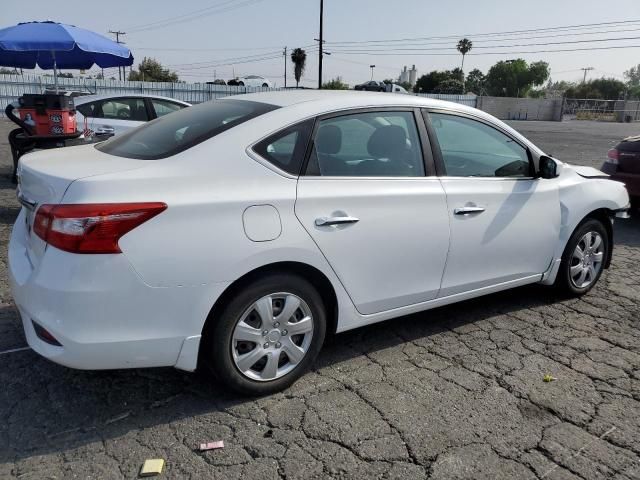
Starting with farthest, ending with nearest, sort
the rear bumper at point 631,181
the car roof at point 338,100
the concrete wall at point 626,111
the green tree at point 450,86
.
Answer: the green tree at point 450,86 < the concrete wall at point 626,111 < the rear bumper at point 631,181 < the car roof at point 338,100

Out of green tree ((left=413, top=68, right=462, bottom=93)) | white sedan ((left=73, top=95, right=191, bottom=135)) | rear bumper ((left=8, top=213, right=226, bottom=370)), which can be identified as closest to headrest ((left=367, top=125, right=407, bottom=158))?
rear bumper ((left=8, top=213, right=226, bottom=370))

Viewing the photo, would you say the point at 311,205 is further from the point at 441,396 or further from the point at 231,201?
the point at 441,396

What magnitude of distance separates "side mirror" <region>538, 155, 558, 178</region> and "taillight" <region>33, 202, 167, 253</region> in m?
2.89

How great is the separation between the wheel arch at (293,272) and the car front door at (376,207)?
0.10m

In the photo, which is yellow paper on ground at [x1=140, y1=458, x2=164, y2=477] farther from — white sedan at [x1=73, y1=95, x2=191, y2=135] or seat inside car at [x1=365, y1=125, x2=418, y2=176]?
white sedan at [x1=73, y1=95, x2=191, y2=135]

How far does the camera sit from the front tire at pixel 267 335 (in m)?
2.72

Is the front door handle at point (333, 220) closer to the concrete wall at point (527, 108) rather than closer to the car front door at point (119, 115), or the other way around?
the car front door at point (119, 115)

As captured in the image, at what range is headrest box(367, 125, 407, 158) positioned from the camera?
3365mm

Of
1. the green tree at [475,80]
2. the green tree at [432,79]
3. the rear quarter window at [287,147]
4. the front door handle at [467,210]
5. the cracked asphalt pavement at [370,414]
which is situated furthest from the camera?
the green tree at [475,80]

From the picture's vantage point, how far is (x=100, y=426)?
2.69 m

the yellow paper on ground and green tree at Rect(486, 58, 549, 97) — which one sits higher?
green tree at Rect(486, 58, 549, 97)

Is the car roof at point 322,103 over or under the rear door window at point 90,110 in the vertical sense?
over

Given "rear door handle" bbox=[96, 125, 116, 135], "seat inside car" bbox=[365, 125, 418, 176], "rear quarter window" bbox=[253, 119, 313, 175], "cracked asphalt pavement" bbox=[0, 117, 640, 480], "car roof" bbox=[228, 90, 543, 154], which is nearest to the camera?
"cracked asphalt pavement" bbox=[0, 117, 640, 480]

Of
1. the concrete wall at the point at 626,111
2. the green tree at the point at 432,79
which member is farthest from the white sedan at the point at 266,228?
the green tree at the point at 432,79
